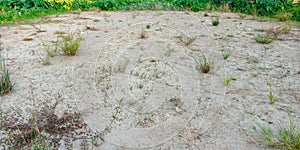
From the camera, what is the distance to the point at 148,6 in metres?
8.81

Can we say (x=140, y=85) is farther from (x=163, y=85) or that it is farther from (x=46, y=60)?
(x=46, y=60)

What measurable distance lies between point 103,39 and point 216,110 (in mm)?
2906

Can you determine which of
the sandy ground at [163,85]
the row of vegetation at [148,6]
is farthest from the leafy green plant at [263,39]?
the row of vegetation at [148,6]

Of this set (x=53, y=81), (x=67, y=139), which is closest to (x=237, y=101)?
(x=67, y=139)

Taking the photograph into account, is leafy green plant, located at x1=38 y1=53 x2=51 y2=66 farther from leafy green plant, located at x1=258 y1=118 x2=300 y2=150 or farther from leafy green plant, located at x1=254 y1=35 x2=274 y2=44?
leafy green plant, located at x1=254 y1=35 x2=274 y2=44

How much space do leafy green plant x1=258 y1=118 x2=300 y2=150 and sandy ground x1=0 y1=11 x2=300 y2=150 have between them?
0.23 feet

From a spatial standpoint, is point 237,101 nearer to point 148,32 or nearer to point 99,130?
point 99,130

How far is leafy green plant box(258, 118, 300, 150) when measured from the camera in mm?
2174

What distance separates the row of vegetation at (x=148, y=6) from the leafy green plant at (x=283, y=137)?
19.5ft

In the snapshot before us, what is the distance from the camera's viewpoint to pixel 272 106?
9.44ft

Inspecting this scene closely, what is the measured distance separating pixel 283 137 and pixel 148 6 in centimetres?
716

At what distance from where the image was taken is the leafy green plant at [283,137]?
2.17 metres

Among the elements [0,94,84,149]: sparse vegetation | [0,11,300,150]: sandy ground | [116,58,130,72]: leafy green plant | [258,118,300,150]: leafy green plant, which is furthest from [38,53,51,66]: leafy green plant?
[258,118,300,150]: leafy green plant

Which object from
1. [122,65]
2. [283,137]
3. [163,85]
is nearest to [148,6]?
[122,65]
